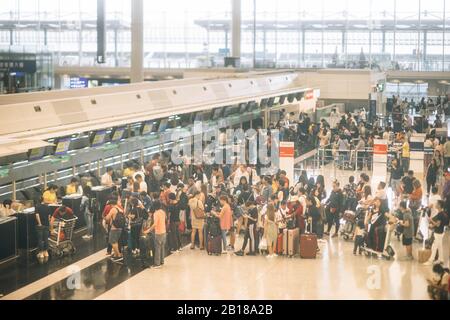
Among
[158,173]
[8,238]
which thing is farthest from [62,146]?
[8,238]

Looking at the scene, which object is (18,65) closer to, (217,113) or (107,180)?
(217,113)

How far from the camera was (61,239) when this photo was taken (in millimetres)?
14555

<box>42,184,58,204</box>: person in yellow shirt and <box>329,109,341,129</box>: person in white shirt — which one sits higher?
<box>329,109,341,129</box>: person in white shirt

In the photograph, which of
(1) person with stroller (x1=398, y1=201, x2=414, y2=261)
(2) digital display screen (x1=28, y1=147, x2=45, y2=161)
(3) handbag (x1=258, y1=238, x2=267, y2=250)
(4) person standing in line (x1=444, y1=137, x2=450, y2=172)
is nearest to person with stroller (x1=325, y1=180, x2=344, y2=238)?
(3) handbag (x1=258, y1=238, x2=267, y2=250)

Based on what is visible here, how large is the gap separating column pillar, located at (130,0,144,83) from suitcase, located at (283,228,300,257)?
68.2 feet

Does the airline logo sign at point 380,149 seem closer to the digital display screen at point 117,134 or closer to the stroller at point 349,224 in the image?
A: the stroller at point 349,224

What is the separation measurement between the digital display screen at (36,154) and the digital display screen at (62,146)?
26.1 inches

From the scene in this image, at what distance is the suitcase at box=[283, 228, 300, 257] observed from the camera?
14.5 metres

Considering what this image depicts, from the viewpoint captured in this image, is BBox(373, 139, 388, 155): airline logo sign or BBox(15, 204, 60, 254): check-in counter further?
BBox(373, 139, 388, 155): airline logo sign

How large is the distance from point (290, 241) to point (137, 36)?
69.2 feet

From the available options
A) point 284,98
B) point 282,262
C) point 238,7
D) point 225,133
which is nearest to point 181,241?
point 282,262

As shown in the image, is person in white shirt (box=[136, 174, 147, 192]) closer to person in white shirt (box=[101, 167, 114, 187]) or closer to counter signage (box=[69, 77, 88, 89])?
person in white shirt (box=[101, 167, 114, 187])

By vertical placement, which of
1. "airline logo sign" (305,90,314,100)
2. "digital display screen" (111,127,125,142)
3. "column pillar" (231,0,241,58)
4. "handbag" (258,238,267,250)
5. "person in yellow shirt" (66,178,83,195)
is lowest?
"handbag" (258,238,267,250)

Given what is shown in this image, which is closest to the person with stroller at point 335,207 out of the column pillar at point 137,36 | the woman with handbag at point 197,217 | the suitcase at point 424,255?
the suitcase at point 424,255
